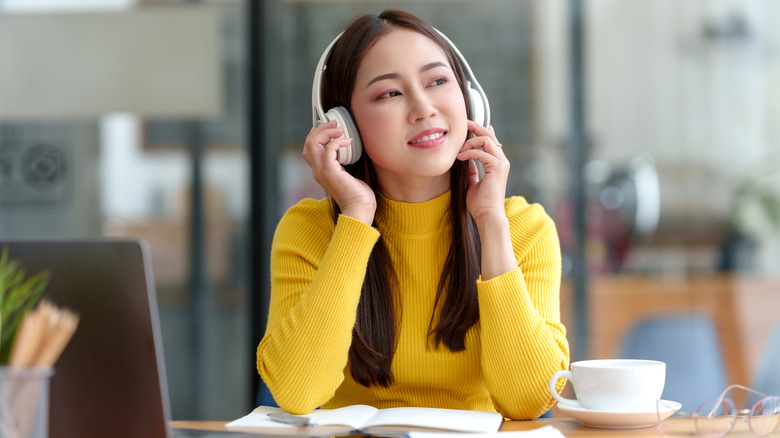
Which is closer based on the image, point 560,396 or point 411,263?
point 560,396

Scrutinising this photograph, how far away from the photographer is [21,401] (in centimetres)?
80

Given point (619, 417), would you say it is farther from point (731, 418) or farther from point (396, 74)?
point (396, 74)

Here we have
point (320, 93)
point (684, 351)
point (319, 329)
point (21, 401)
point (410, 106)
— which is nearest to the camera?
point (21, 401)

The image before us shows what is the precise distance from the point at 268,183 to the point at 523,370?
79.1 inches

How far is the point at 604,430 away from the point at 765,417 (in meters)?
0.23

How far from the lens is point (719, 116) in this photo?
3.40 meters

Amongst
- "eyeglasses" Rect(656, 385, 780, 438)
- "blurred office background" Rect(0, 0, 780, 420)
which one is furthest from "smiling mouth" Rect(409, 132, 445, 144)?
"blurred office background" Rect(0, 0, 780, 420)

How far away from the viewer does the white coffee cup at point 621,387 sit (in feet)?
3.69

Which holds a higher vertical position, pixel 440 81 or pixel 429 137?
pixel 440 81

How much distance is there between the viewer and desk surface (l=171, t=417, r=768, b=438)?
1.09 metres


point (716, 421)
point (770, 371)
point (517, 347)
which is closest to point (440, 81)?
point (517, 347)

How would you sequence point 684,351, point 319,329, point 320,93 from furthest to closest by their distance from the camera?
point 684,351 < point 320,93 < point 319,329

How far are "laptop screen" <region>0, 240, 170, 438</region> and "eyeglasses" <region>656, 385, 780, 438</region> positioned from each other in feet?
2.11

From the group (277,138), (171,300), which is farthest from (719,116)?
(171,300)
